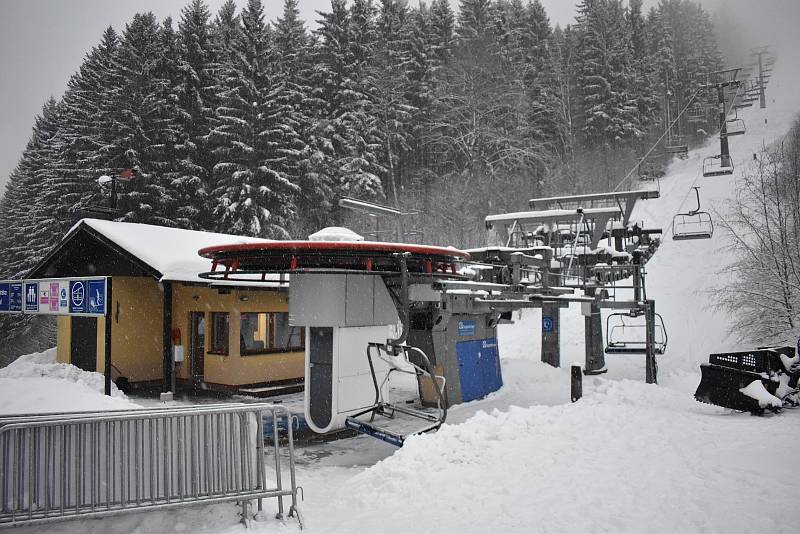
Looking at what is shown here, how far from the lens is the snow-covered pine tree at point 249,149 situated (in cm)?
3066

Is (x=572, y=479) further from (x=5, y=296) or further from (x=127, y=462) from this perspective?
(x=5, y=296)

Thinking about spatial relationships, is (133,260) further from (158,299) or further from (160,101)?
(160,101)

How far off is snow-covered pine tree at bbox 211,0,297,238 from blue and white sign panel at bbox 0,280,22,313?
1518cm

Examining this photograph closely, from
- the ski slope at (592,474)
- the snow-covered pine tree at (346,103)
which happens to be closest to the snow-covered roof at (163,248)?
the ski slope at (592,474)

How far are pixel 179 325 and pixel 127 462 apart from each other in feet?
39.2

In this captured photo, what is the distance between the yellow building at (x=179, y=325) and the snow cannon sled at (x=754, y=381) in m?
10.1

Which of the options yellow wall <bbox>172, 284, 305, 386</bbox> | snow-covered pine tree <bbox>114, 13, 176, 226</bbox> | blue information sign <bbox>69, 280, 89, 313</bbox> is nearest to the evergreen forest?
snow-covered pine tree <bbox>114, 13, 176, 226</bbox>

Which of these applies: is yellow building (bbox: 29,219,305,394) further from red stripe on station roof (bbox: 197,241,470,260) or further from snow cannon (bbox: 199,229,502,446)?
red stripe on station roof (bbox: 197,241,470,260)

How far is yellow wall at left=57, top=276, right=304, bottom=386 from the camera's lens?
50.2 ft

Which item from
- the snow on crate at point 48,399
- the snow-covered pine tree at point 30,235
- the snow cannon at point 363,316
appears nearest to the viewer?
the snow on crate at point 48,399

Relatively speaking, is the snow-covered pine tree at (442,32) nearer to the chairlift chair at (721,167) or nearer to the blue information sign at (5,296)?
the chairlift chair at (721,167)

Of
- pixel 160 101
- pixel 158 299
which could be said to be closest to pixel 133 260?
pixel 158 299

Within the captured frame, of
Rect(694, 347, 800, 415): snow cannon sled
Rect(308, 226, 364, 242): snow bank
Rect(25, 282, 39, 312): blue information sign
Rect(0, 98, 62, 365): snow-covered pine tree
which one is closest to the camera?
Rect(694, 347, 800, 415): snow cannon sled

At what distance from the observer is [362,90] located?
124 ft
